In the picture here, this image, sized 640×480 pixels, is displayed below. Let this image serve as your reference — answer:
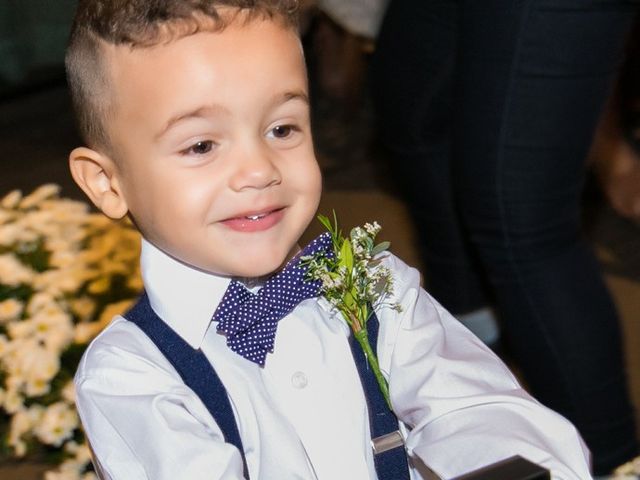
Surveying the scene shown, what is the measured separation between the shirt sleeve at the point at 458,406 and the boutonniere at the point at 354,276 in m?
0.05

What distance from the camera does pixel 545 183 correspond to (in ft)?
6.80

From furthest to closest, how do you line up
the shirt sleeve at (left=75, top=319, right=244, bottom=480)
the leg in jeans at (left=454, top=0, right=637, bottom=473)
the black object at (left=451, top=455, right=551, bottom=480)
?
the leg in jeans at (left=454, top=0, right=637, bottom=473)
the shirt sleeve at (left=75, top=319, right=244, bottom=480)
the black object at (left=451, top=455, right=551, bottom=480)

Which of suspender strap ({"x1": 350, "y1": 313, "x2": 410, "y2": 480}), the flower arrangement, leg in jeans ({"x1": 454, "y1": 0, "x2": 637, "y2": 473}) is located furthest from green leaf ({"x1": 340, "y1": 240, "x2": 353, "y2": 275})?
the flower arrangement

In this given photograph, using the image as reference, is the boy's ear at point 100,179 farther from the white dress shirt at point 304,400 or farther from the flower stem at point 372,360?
the flower stem at point 372,360

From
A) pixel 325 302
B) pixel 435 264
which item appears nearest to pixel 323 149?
pixel 435 264

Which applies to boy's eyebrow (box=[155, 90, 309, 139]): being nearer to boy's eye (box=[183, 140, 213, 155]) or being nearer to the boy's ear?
boy's eye (box=[183, 140, 213, 155])

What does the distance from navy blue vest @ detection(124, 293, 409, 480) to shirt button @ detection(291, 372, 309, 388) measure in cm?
7

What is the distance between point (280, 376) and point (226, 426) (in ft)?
0.34

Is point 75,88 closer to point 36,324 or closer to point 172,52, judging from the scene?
point 172,52

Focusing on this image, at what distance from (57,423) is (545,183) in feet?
3.31

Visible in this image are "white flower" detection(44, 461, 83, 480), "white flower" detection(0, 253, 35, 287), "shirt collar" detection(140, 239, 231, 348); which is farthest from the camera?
"white flower" detection(0, 253, 35, 287)

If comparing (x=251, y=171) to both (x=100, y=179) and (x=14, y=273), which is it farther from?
→ (x=14, y=273)

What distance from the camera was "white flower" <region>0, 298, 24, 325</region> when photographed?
95.2 inches

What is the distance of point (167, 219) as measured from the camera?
1.45 metres
